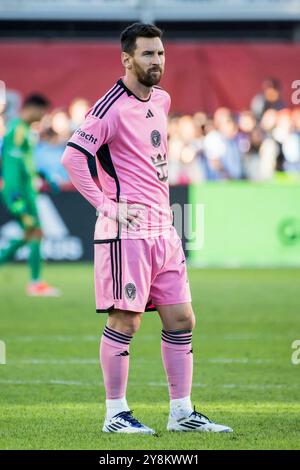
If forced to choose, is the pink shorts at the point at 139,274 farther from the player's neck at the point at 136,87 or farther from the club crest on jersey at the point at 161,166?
the player's neck at the point at 136,87

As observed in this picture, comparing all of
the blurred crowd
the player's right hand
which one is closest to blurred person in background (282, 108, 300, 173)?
the blurred crowd

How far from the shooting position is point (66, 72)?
87.2 ft

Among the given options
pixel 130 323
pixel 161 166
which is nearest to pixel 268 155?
pixel 161 166

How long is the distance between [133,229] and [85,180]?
368 mm

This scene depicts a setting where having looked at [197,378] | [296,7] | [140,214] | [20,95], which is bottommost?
[197,378]

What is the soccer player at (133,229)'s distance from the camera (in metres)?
6.47

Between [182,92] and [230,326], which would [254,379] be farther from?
[182,92]

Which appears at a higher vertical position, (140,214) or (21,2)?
(21,2)

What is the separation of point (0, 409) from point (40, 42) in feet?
67.8

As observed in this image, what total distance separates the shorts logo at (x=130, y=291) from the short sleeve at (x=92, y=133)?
27.9 inches

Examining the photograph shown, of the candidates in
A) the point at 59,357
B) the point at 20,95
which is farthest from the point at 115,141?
the point at 20,95

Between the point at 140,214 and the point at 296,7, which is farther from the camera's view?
the point at 296,7

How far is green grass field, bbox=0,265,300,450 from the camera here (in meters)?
6.33

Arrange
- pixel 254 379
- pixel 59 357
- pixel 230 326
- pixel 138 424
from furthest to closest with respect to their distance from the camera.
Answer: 1. pixel 230 326
2. pixel 59 357
3. pixel 254 379
4. pixel 138 424
